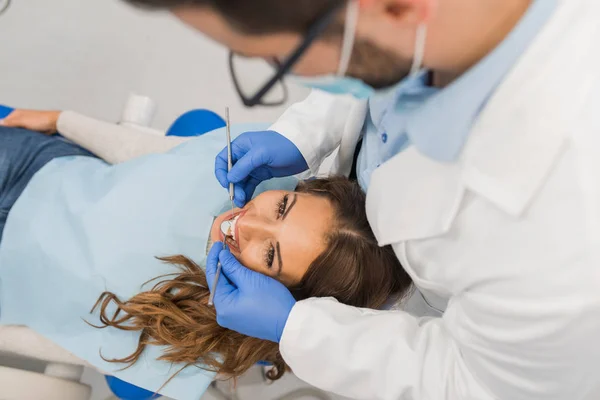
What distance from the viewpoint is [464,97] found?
591 mm

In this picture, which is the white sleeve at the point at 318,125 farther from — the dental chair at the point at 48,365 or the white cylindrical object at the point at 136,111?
the dental chair at the point at 48,365

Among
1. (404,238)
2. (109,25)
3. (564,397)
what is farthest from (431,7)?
(109,25)

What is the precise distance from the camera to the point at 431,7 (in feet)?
1.56

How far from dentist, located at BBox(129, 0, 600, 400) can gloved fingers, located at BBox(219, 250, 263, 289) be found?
0.26 meters

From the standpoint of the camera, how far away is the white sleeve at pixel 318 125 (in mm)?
1165

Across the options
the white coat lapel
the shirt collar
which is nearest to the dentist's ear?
the shirt collar

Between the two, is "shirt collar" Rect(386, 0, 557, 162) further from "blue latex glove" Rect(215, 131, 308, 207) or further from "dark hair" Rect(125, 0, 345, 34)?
"blue latex glove" Rect(215, 131, 308, 207)

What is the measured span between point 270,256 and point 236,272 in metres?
0.08

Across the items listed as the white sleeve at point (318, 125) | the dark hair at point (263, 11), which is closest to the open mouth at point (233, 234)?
the white sleeve at point (318, 125)

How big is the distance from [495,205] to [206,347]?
73cm

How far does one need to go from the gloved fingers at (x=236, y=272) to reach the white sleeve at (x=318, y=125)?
1.06 feet

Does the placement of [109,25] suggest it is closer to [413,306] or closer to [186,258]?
[186,258]

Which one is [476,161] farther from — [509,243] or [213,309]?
[213,309]

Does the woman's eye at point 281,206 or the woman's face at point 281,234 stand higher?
the woman's eye at point 281,206
